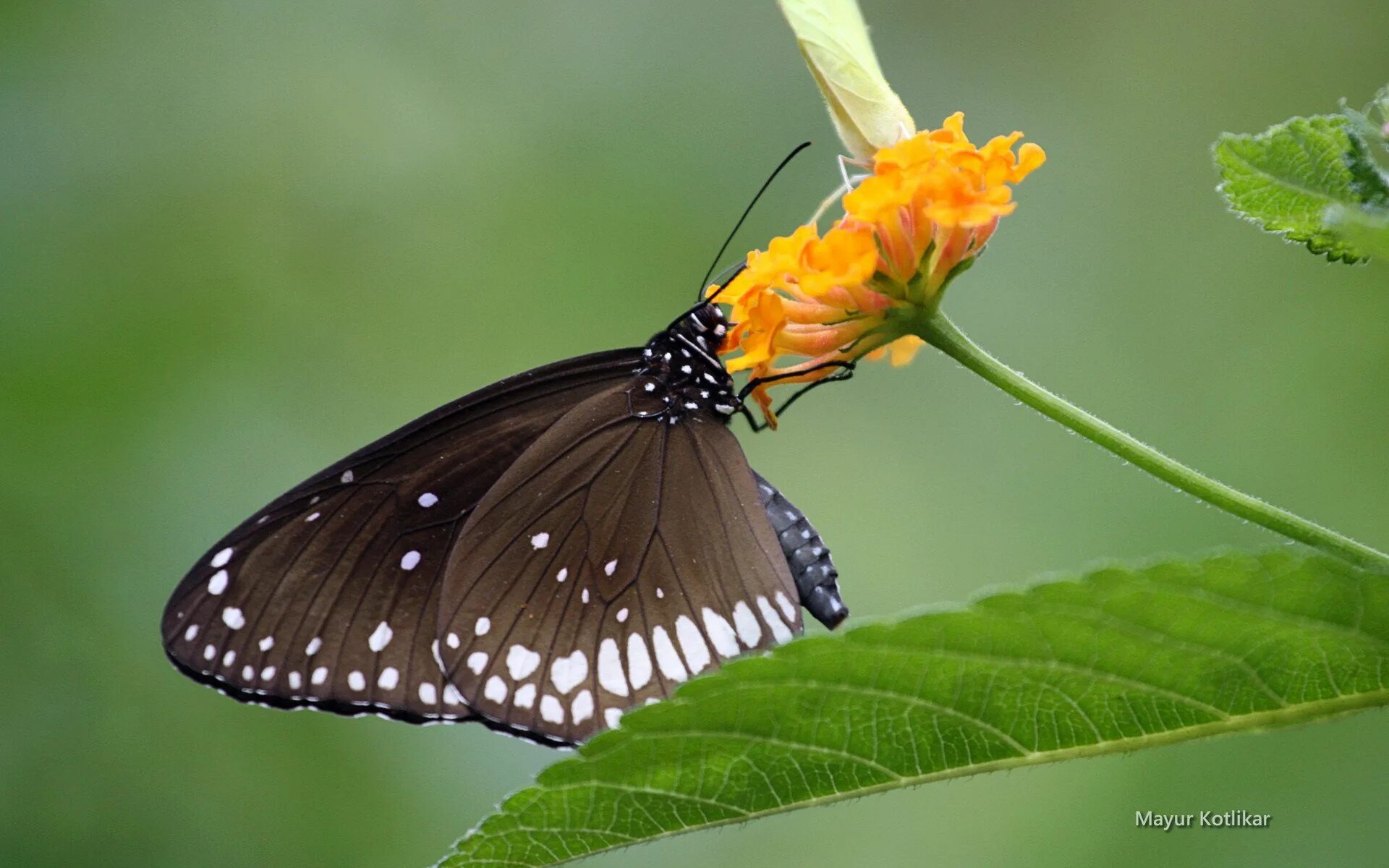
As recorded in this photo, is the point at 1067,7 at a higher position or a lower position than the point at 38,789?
higher

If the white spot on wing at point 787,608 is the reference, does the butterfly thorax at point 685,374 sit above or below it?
above

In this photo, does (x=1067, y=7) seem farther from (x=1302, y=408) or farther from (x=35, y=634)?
(x=35, y=634)

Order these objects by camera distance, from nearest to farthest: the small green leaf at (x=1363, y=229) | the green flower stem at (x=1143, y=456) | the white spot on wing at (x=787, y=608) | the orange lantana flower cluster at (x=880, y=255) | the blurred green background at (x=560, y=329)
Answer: the small green leaf at (x=1363, y=229) < the green flower stem at (x=1143, y=456) < the orange lantana flower cluster at (x=880, y=255) < the white spot on wing at (x=787, y=608) < the blurred green background at (x=560, y=329)

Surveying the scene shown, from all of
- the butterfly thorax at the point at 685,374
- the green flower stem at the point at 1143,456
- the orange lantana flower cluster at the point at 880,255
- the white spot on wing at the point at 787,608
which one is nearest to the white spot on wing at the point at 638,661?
the white spot on wing at the point at 787,608

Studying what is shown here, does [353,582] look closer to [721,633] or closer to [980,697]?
[721,633]

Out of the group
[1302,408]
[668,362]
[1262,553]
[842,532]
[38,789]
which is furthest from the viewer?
[842,532]

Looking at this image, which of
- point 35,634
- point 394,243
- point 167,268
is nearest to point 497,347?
point 394,243

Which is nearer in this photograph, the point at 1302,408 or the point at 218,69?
the point at 1302,408

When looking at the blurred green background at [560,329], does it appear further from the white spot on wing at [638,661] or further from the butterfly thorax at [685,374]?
the butterfly thorax at [685,374]
